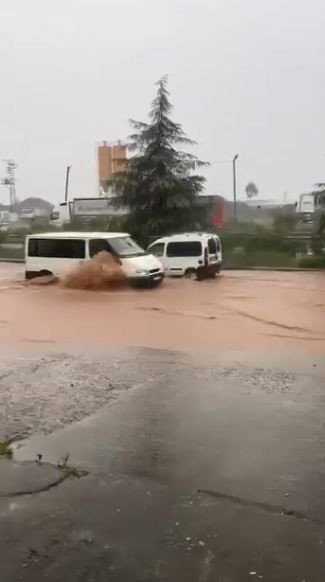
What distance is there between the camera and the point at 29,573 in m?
3.15

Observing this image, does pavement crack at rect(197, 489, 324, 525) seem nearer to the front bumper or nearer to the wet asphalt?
the wet asphalt

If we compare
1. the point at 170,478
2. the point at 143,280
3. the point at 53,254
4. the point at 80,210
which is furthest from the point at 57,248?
the point at 80,210

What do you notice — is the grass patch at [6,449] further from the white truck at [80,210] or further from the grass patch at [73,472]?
the white truck at [80,210]

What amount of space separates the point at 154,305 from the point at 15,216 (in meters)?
61.7

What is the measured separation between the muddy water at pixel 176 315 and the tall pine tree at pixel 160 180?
31.1 ft

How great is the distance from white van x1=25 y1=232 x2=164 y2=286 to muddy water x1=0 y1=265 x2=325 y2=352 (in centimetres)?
55

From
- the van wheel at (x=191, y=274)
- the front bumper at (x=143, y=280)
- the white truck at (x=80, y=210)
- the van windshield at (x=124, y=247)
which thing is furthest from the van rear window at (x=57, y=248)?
the white truck at (x=80, y=210)

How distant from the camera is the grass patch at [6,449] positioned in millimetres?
4918

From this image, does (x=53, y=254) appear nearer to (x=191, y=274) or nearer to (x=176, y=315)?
(x=191, y=274)

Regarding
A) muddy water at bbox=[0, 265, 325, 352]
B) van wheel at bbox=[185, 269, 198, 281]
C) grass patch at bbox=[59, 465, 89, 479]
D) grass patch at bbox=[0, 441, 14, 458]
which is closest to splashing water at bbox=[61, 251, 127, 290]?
muddy water at bbox=[0, 265, 325, 352]

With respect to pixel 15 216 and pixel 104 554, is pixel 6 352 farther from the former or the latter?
pixel 15 216

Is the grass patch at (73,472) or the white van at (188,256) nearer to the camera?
the grass patch at (73,472)

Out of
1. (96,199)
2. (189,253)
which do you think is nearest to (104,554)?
(189,253)

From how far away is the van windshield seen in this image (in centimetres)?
1906
